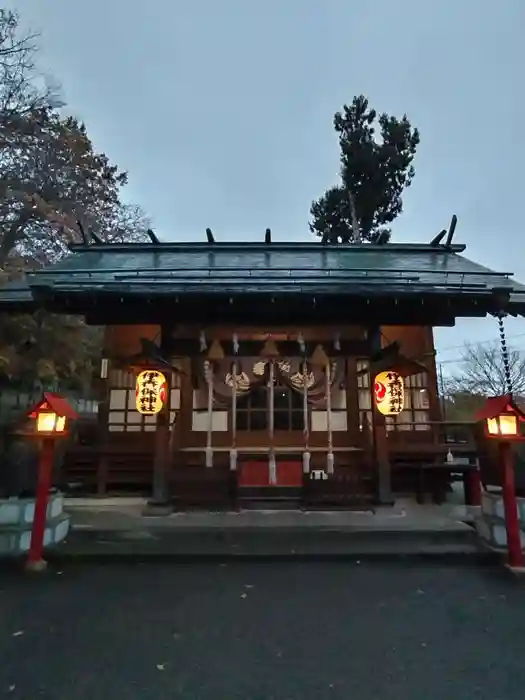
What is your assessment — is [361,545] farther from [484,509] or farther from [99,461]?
[99,461]

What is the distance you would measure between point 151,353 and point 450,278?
4.60 meters

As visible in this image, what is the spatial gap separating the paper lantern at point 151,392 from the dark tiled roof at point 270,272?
1.23 meters

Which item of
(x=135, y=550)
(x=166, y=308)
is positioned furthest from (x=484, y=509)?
(x=166, y=308)

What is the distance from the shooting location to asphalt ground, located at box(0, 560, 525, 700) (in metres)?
2.42

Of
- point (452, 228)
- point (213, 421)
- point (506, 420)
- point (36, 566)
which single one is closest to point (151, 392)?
point (213, 421)

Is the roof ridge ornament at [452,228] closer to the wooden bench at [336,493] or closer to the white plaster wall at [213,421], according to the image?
the wooden bench at [336,493]

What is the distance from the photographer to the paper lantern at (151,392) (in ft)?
21.2

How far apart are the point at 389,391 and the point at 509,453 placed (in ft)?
6.77

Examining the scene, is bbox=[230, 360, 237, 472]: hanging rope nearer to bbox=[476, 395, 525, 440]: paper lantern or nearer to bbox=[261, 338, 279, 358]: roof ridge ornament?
bbox=[261, 338, 279, 358]: roof ridge ornament

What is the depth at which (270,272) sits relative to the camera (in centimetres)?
732

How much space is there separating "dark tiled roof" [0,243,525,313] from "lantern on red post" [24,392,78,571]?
1.99 metres

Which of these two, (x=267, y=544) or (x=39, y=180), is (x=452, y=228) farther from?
A: (x=39, y=180)

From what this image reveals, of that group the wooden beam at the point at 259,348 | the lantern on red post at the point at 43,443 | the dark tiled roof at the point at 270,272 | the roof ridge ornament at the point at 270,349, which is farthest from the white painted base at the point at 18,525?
the roof ridge ornament at the point at 270,349

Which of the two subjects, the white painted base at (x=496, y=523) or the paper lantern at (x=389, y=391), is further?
the paper lantern at (x=389, y=391)
